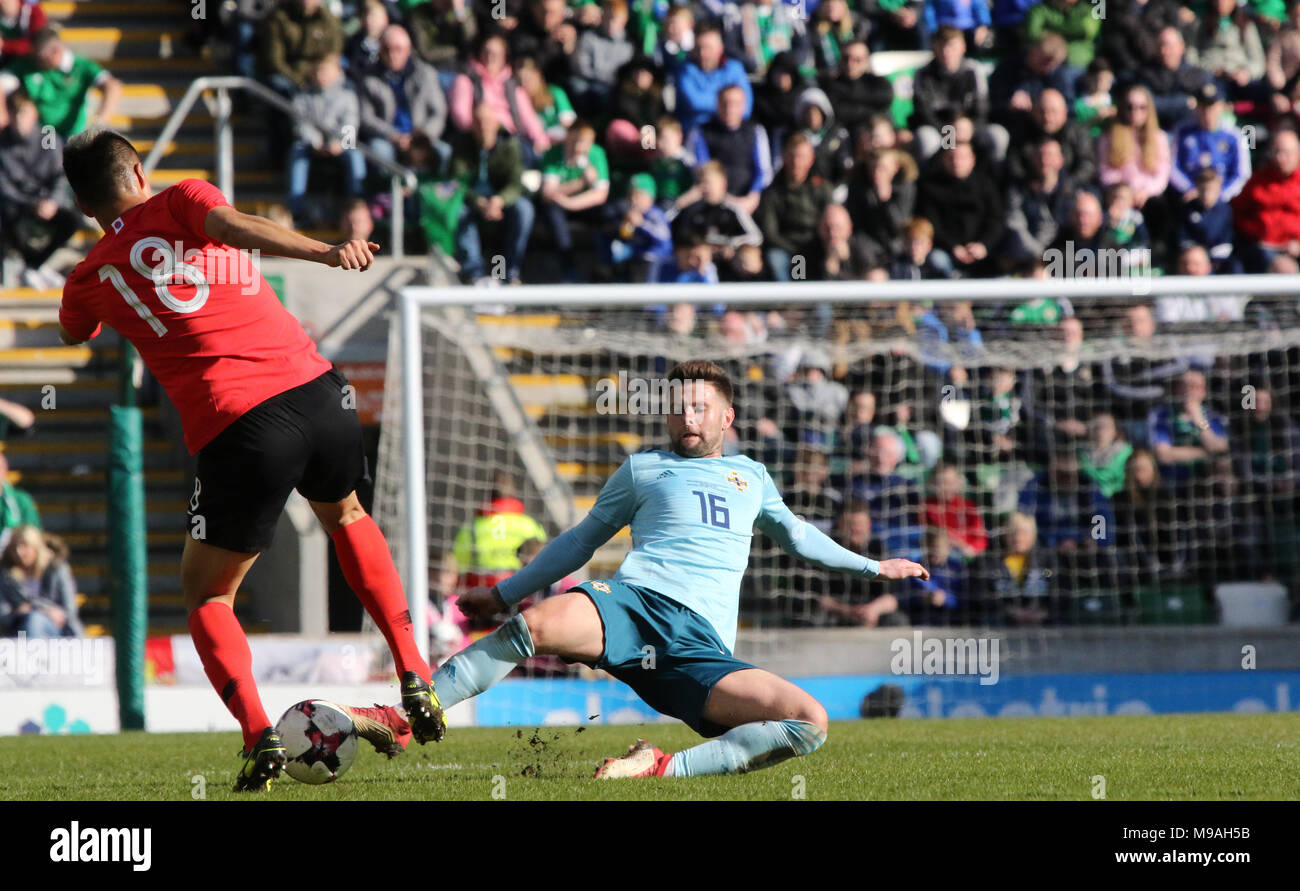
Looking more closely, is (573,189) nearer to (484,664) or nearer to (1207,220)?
(1207,220)

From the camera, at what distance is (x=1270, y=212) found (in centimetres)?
1249

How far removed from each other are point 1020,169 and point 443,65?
4.72 meters

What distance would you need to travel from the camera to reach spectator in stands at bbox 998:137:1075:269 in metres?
12.4

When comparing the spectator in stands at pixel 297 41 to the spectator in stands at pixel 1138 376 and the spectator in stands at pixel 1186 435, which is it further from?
the spectator in stands at pixel 1186 435

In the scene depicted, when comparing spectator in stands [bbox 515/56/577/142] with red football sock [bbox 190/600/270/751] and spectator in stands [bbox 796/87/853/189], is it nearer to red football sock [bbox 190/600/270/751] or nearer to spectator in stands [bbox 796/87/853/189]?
spectator in stands [bbox 796/87/853/189]

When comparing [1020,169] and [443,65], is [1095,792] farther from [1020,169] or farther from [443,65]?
[443,65]

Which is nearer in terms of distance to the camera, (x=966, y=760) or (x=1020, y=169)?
(x=966, y=760)

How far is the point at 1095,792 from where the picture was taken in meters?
4.90

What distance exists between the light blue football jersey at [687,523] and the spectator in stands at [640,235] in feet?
22.1

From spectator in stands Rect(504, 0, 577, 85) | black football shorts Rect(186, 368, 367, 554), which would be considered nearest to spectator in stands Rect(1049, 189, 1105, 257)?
spectator in stands Rect(504, 0, 577, 85)

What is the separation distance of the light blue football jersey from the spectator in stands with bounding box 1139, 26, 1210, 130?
899cm

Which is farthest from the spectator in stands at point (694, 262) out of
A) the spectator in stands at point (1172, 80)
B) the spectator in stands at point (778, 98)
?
the spectator in stands at point (1172, 80)

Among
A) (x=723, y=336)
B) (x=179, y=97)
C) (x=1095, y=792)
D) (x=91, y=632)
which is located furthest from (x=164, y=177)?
(x=1095, y=792)

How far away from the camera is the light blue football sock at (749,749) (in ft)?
17.4
